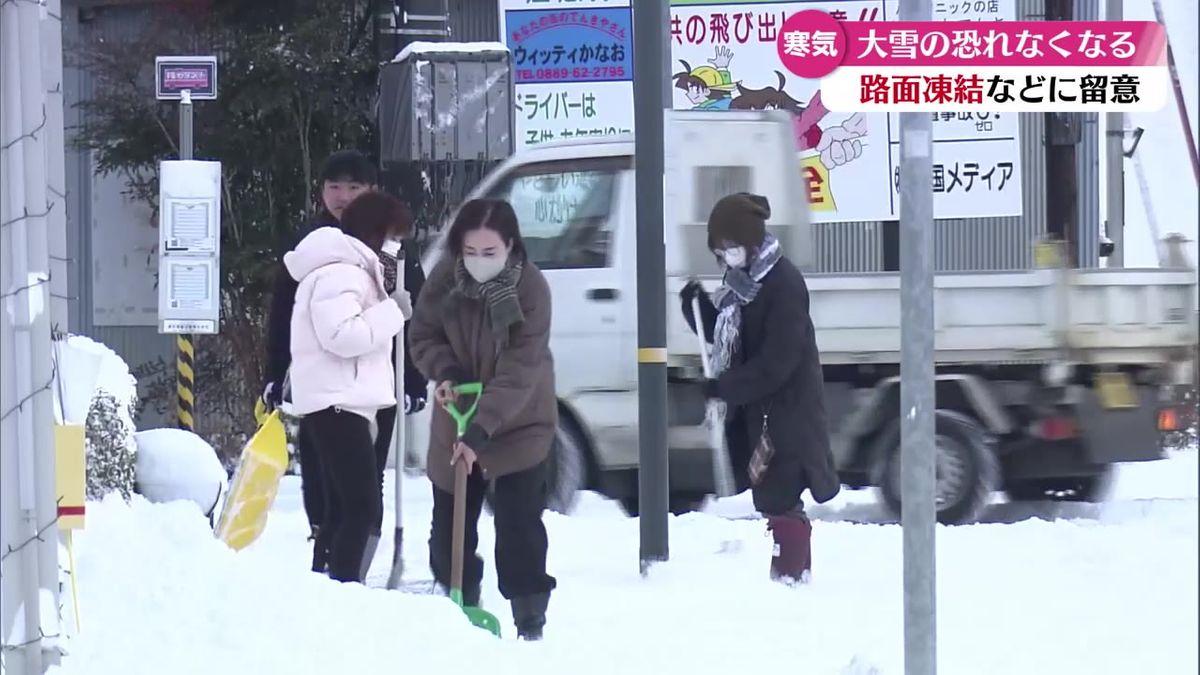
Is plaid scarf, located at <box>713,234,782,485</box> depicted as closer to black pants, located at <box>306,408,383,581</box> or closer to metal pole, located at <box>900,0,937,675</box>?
black pants, located at <box>306,408,383,581</box>

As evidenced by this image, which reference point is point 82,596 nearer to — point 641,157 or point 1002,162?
point 641,157

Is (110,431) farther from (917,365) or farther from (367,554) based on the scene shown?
(917,365)

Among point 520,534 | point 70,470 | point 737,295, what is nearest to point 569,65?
point 737,295

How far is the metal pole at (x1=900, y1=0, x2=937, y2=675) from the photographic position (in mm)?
4242

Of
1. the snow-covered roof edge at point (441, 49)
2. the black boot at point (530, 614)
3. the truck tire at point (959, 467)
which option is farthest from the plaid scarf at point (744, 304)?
the snow-covered roof edge at point (441, 49)

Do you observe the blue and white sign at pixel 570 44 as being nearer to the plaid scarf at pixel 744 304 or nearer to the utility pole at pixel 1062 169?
the utility pole at pixel 1062 169

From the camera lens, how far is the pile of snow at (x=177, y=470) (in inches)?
316

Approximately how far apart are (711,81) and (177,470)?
755cm

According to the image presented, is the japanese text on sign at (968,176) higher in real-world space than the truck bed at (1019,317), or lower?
higher

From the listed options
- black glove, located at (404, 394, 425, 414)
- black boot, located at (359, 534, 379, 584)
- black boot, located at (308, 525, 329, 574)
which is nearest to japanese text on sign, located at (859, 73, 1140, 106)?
black boot, located at (359, 534, 379, 584)

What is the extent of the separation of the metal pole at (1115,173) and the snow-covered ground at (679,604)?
12.3 feet

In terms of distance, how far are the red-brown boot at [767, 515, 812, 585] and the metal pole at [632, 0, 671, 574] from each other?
51 centimetres

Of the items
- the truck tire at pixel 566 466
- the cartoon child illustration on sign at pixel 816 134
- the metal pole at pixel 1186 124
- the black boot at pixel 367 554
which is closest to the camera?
the metal pole at pixel 1186 124

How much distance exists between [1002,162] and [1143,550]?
6678mm
